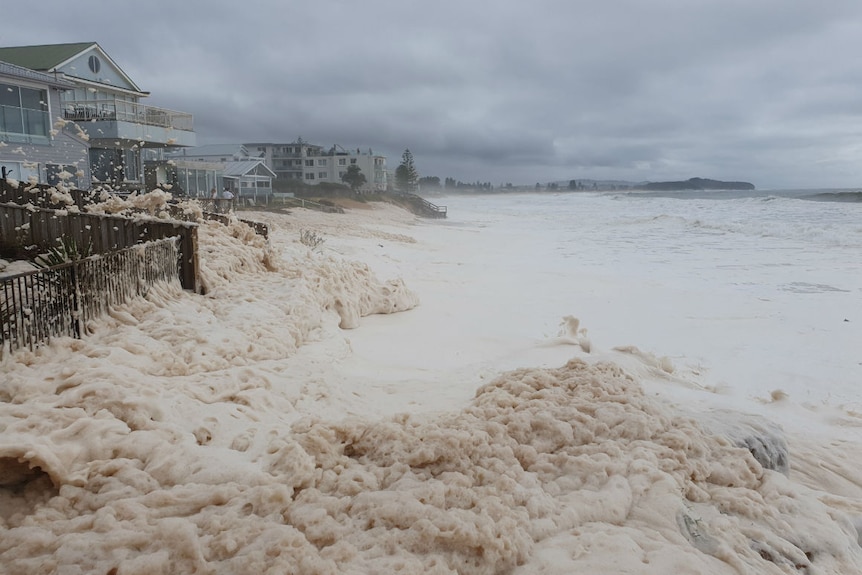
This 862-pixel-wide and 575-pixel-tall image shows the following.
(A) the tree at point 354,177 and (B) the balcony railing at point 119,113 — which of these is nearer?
(B) the balcony railing at point 119,113

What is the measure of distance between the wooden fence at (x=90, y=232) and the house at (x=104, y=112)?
815 inches

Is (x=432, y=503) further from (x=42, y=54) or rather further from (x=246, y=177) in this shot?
(x=246, y=177)

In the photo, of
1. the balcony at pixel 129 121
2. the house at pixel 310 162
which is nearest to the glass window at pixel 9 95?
the balcony at pixel 129 121

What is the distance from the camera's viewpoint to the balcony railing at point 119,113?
91.0 feet

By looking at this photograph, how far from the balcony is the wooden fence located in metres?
18.6

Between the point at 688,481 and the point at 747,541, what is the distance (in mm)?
561

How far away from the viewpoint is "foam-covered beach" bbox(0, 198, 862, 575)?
296 cm

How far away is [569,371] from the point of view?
547 cm

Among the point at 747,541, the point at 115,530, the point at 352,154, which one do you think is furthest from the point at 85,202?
the point at 352,154

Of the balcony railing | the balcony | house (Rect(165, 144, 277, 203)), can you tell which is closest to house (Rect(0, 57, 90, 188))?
the balcony

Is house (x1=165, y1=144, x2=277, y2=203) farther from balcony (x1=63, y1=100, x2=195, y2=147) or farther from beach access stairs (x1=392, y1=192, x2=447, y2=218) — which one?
beach access stairs (x1=392, y1=192, x2=447, y2=218)

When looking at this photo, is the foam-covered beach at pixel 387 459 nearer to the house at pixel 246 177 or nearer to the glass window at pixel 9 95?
the glass window at pixel 9 95

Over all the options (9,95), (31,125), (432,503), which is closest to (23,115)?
(31,125)

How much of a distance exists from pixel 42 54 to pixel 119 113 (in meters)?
5.85
